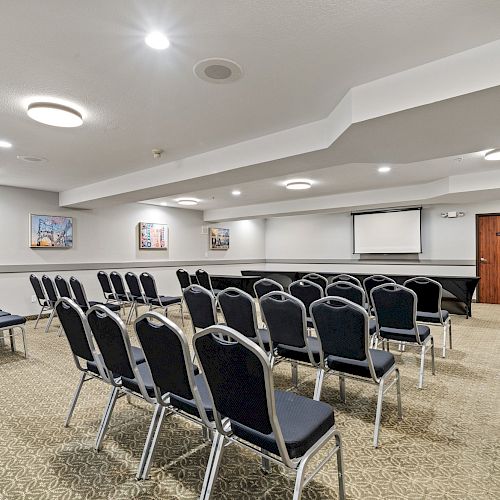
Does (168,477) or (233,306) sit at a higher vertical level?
(233,306)

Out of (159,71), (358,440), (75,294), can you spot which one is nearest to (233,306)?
(358,440)

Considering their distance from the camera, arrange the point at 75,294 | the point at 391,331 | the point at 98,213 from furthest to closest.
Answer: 1. the point at 98,213
2. the point at 75,294
3. the point at 391,331

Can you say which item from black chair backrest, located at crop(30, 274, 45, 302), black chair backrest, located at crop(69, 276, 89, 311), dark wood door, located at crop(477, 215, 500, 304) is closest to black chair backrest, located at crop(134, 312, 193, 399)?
black chair backrest, located at crop(69, 276, 89, 311)

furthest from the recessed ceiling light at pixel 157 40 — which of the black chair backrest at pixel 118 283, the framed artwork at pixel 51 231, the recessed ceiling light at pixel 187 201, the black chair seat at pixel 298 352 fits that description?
the recessed ceiling light at pixel 187 201

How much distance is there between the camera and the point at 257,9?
72.7 inches

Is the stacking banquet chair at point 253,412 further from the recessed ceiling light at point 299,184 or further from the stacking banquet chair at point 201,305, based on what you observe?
the recessed ceiling light at point 299,184

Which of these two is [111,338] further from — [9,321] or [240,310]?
[9,321]

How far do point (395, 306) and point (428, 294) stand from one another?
38.8 inches

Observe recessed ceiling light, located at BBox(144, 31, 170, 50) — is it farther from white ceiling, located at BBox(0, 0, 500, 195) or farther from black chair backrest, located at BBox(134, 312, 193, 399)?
black chair backrest, located at BBox(134, 312, 193, 399)

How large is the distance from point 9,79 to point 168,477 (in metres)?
2.92

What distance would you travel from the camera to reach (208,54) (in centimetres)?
227

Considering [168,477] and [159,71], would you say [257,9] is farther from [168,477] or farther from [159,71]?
[168,477]

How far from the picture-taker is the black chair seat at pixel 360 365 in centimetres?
233

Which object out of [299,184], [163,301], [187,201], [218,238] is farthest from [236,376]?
[218,238]
